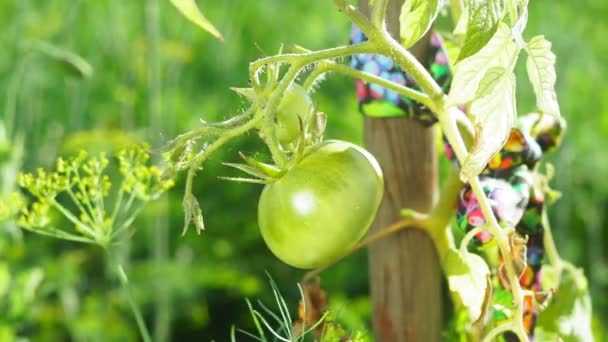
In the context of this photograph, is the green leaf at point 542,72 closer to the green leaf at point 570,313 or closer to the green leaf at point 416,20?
the green leaf at point 416,20

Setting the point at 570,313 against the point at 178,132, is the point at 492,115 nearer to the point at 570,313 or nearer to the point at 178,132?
the point at 570,313

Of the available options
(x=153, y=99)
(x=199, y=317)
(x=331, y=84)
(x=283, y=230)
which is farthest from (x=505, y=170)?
(x=331, y=84)

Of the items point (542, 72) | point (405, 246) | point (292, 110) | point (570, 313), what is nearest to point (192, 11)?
point (292, 110)

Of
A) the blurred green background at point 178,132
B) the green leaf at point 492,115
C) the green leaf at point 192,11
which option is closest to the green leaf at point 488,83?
the green leaf at point 492,115

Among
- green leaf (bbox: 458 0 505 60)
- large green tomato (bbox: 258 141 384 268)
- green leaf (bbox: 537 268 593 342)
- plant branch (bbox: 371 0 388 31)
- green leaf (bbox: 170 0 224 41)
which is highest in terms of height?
green leaf (bbox: 170 0 224 41)

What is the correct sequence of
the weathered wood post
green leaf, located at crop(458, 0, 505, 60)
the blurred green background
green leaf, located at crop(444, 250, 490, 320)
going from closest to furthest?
green leaf, located at crop(458, 0, 505, 60), green leaf, located at crop(444, 250, 490, 320), the weathered wood post, the blurred green background

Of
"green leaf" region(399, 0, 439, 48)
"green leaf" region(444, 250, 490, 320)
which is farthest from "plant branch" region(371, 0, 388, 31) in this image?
"green leaf" region(444, 250, 490, 320)

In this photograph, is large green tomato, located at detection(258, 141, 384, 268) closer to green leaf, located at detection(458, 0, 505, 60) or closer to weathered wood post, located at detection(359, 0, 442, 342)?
green leaf, located at detection(458, 0, 505, 60)
